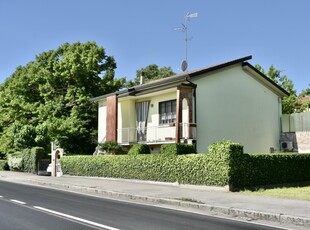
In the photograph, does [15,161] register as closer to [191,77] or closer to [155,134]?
[155,134]

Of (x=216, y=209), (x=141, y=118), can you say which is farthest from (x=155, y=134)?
(x=216, y=209)

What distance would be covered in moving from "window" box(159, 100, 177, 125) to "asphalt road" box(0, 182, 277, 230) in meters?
14.0

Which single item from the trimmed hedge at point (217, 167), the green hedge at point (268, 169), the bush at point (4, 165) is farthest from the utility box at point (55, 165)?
the green hedge at point (268, 169)

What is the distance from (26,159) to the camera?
32281 mm

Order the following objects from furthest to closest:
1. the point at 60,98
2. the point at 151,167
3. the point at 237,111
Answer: the point at 60,98 → the point at 237,111 → the point at 151,167

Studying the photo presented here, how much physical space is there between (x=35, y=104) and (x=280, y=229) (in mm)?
34980

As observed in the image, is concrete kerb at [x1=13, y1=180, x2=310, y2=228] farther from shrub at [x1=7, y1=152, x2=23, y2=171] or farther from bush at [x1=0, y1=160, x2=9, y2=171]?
bush at [x1=0, y1=160, x2=9, y2=171]

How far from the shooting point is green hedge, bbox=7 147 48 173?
30.7m

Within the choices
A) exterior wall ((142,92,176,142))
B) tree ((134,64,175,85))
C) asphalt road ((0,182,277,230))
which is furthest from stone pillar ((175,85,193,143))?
tree ((134,64,175,85))

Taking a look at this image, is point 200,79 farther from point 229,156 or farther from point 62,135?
point 62,135

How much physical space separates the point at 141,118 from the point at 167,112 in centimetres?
289

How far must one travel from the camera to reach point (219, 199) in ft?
45.5

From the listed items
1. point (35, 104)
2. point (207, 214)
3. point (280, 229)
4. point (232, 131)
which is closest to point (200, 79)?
point (232, 131)

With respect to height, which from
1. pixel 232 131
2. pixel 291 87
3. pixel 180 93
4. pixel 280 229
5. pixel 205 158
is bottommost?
A: pixel 280 229
